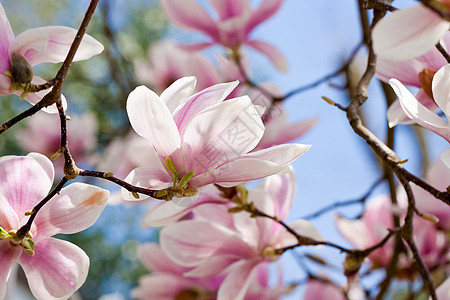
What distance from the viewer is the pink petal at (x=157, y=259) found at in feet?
2.27

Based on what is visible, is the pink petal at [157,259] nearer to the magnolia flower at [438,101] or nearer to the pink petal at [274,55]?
the pink petal at [274,55]

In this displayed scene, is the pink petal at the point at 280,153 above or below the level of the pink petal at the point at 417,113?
below

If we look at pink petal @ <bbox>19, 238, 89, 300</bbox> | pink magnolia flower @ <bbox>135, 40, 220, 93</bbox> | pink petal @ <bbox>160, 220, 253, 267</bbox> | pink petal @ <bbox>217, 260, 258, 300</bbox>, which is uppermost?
pink petal @ <bbox>19, 238, 89, 300</bbox>

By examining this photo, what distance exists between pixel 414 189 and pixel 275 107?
27 centimetres

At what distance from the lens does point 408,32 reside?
261 millimetres

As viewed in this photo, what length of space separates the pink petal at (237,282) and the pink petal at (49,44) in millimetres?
243

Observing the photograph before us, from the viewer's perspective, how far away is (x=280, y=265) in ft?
2.29

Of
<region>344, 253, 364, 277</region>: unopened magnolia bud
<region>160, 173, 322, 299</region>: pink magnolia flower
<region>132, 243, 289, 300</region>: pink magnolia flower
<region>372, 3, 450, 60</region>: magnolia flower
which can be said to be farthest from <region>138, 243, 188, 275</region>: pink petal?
<region>372, 3, 450, 60</region>: magnolia flower

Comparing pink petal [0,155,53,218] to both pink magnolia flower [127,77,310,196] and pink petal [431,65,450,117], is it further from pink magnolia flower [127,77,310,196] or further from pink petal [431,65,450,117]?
pink petal [431,65,450,117]

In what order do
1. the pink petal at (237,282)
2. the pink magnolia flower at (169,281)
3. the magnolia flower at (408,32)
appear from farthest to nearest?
1. the pink magnolia flower at (169,281)
2. the pink petal at (237,282)
3. the magnolia flower at (408,32)

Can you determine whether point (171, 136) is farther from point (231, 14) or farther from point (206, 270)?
point (231, 14)

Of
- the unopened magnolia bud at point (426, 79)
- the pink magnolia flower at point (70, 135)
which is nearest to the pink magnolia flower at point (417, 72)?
the unopened magnolia bud at point (426, 79)

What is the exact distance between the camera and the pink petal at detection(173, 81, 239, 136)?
0.34m

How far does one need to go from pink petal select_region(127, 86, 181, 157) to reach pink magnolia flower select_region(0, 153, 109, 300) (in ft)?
0.20
